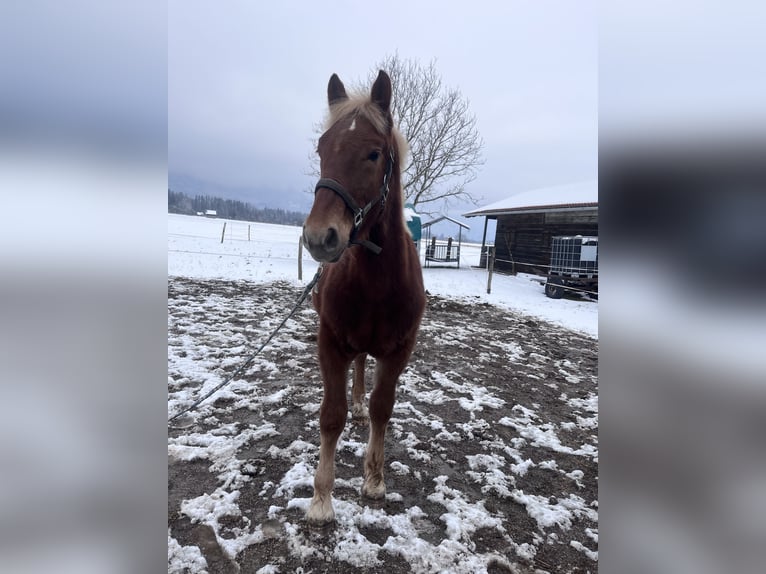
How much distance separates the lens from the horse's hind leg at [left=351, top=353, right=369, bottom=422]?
3.18 metres

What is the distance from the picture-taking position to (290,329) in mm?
5855

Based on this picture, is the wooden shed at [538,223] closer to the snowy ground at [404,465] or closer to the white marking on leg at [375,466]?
the snowy ground at [404,465]

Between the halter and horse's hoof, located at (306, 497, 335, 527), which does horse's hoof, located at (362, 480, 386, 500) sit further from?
the halter

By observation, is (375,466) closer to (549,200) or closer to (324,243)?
(324,243)

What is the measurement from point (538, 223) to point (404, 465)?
1614 centimetres

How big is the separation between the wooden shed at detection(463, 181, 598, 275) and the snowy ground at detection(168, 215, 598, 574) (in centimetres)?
1013

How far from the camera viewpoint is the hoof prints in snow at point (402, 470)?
73.0 inches

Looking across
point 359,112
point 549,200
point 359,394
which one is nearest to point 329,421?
point 359,394

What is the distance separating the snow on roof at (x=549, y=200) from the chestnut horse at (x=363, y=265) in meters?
13.7

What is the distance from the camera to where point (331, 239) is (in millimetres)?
1543
